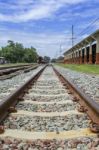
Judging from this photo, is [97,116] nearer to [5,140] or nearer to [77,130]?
[77,130]

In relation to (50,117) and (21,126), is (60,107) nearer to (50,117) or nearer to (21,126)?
(50,117)

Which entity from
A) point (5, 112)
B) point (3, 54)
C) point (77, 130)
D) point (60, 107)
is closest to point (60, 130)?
point (77, 130)

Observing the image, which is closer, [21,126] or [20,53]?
[21,126]

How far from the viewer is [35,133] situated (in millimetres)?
5258

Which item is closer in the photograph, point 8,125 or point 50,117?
point 8,125

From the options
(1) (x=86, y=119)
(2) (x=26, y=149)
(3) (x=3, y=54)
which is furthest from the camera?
(3) (x=3, y=54)

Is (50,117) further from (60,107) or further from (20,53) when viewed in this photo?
(20,53)

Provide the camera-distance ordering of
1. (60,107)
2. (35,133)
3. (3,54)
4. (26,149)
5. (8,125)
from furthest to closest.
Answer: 1. (3,54)
2. (60,107)
3. (8,125)
4. (35,133)
5. (26,149)

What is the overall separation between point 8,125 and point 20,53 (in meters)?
193

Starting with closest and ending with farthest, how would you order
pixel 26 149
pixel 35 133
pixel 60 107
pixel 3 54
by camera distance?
pixel 26 149 < pixel 35 133 < pixel 60 107 < pixel 3 54

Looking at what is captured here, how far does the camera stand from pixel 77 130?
5.44 m

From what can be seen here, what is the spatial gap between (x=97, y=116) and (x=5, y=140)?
1778 mm

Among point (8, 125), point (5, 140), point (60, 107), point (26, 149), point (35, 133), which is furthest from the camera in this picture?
point (60, 107)

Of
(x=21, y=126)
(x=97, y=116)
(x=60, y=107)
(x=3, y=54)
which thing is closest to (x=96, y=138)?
(x=97, y=116)
